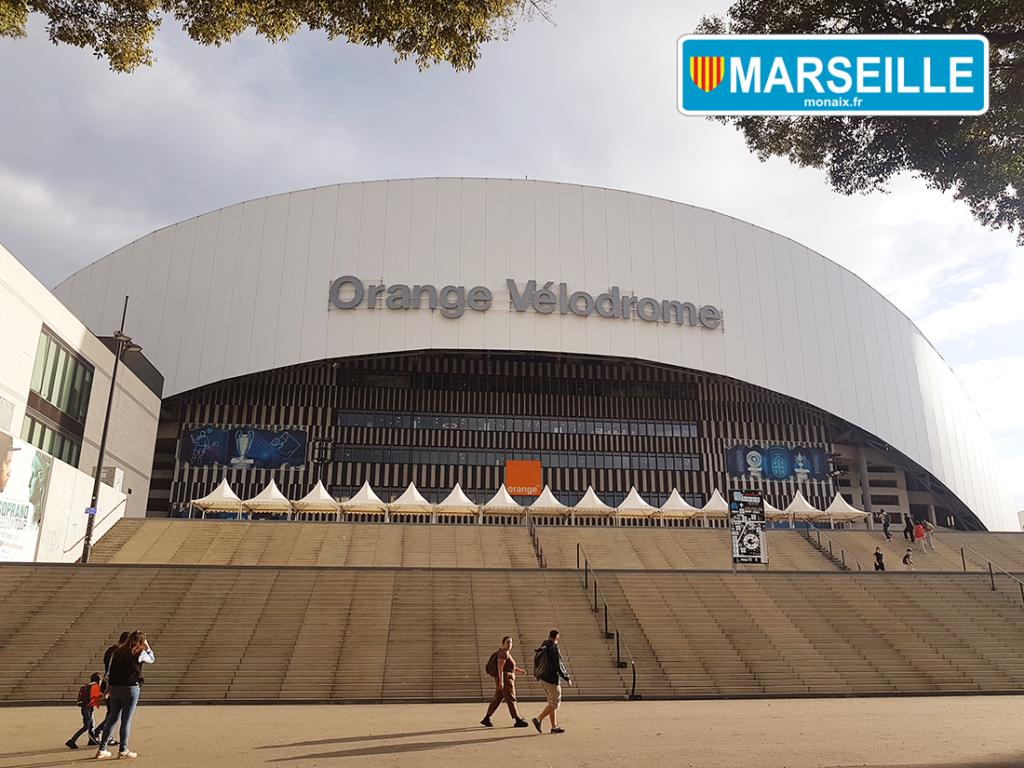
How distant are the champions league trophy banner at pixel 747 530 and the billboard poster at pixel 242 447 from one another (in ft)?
112

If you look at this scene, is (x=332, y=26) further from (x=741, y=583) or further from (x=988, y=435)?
(x=988, y=435)

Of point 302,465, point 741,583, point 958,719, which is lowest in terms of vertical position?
point 958,719

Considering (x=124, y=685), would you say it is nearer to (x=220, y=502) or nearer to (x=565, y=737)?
(x=565, y=737)

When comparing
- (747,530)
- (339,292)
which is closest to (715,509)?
(747,530)

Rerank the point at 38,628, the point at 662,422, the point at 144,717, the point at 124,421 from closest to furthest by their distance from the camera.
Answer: the point at 144,717 → the point at 38,628 → the point at 124,421 → the point at 662,422

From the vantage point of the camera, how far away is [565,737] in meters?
10.3

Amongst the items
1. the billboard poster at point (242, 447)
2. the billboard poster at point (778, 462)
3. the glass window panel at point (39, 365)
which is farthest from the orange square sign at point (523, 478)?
the glass window panel at point (39, 365)

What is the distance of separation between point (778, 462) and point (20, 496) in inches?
1814

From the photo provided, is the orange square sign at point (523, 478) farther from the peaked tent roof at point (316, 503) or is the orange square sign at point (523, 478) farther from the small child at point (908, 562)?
the small child at point (908, 562)

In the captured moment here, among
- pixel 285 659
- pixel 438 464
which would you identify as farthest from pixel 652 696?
pixel 438 464

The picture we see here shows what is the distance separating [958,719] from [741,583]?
10.3m

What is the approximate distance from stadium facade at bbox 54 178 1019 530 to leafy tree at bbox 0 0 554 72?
39553mm

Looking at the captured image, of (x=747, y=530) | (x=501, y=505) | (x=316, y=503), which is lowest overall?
(x=747, y=530)

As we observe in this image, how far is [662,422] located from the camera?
5547 cm
